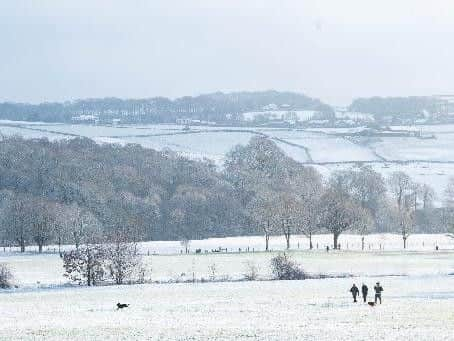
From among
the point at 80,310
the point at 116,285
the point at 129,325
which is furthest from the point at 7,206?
the point at 129,325

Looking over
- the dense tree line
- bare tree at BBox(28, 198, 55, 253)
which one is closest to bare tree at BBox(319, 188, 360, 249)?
the dense tree line

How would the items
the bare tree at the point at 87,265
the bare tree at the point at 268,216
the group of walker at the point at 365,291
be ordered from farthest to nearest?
the bare tree at the point at 268,216
the bare tree at the point at 87,265
the group of walker at the point at 365,291

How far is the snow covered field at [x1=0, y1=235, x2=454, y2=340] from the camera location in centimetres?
3838

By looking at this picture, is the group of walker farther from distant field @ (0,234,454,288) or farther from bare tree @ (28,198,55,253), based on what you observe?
bare tree @ (28,198,55,253)

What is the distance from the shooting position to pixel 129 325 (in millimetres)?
41562

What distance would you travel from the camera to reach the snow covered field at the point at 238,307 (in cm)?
3838

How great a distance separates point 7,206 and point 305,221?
39688 millimetres

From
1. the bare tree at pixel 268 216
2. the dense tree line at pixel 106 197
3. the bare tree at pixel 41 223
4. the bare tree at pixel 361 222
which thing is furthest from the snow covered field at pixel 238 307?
the dense tree line at pixel 106 197

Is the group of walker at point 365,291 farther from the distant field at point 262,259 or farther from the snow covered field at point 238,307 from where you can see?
the distant field at point 262,259

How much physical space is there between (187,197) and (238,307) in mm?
84027

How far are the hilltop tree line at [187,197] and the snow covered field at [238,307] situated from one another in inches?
931

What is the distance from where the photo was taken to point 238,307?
159 feet

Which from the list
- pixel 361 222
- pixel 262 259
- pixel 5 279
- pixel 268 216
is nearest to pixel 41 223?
pixel 268 216

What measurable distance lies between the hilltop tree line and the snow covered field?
2364cm
